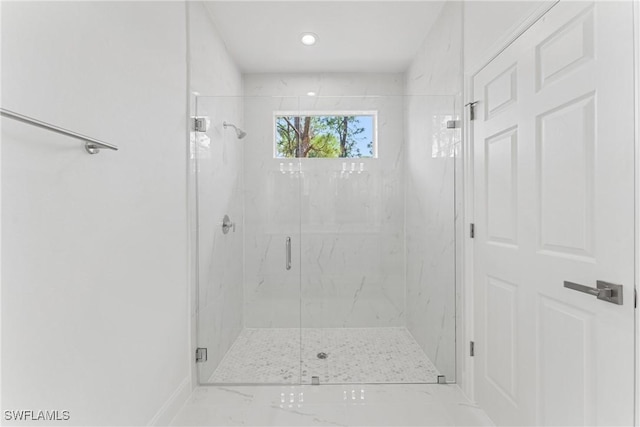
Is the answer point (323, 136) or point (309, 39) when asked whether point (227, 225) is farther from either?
point (309, 39)

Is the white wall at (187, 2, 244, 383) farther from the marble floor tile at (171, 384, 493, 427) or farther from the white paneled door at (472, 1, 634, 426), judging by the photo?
the white paneled door at (472, 1, 634, 426)

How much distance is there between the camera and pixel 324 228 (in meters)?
2.66

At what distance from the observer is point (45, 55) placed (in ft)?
3.52

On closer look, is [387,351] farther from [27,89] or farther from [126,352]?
[27,89]

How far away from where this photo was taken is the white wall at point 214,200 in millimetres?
2357

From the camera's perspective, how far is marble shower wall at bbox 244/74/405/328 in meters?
2.60

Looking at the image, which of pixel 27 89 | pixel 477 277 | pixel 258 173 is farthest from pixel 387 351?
pixel 27 89

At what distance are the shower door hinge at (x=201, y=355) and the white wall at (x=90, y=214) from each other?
319mm

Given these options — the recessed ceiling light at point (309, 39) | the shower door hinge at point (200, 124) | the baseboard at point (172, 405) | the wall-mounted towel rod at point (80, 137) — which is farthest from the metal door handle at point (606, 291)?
the recessed ceiling light at point (309, 39)

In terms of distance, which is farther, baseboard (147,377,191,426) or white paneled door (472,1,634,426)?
baseboard (147,377,191,426)

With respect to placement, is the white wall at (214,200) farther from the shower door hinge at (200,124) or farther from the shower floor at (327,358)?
the shower floor at (327,358)

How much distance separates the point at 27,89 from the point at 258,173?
1.63m

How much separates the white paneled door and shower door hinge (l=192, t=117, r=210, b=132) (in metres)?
1.74

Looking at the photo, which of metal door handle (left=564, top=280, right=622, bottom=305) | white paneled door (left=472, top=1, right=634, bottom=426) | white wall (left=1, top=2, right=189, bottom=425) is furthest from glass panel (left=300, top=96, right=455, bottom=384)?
metal door handle (left=564, top=280, right=622, bottom=305)
